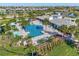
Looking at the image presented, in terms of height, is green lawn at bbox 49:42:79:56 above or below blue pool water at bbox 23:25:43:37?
below

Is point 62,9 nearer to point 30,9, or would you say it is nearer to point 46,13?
point 46,13

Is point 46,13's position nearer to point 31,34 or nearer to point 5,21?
point 31,34

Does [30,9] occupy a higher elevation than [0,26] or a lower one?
higher

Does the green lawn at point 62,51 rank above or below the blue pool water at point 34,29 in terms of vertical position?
below

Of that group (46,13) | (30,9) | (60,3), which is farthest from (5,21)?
(60,3)

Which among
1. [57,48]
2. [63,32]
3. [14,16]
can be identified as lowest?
[57,48]

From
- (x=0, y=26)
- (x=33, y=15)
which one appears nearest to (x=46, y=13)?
(x=33, y=15)

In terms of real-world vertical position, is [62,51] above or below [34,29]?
below
